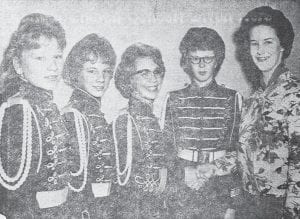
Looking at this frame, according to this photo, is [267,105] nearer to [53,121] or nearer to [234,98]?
[234,98]

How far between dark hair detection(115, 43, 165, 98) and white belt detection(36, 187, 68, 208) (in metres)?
0.66

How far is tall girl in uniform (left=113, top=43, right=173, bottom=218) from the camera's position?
2229 mm

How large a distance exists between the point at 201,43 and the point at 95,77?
66 centimetres

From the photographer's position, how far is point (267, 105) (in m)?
2.25

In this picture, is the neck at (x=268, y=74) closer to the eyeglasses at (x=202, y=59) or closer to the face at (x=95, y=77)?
the eyeglasses at (x=202, y=59)

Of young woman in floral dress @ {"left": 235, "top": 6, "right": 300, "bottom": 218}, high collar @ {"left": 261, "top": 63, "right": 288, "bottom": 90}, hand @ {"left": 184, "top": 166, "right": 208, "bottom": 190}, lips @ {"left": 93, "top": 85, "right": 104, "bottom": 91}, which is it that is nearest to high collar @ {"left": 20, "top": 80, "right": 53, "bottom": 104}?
lips @ {"left": 93, "top": 85, "right": 104, "bottom": 91}

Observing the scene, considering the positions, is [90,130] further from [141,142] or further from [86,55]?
[86,55]

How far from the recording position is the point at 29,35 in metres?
2.14

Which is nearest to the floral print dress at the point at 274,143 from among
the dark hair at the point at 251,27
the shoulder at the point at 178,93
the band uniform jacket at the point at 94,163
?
the dark hair at the point at 251,27

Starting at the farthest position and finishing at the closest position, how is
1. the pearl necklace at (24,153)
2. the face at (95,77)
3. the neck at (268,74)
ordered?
the neck at (268,74) < the face at (95,77) < the pearl necklace at (24,153)

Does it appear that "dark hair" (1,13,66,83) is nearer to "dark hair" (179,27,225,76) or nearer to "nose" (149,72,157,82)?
"nose" (149,72,157,82)

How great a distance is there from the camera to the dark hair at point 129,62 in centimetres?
223

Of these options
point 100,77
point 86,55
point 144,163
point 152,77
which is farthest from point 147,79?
point 144,163

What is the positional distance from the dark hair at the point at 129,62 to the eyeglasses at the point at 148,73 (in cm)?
4
